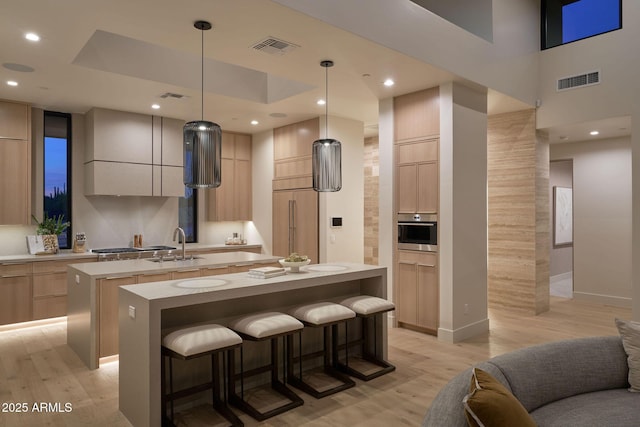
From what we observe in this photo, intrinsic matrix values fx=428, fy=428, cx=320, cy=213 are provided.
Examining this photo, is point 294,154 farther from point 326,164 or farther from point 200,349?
point 200,349

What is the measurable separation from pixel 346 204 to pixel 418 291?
2.15 m

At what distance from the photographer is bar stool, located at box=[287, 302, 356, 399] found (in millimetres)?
3314

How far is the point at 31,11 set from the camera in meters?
3.15

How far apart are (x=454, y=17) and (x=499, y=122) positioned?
1.65 meters

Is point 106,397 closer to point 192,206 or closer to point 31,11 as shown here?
point 31,11

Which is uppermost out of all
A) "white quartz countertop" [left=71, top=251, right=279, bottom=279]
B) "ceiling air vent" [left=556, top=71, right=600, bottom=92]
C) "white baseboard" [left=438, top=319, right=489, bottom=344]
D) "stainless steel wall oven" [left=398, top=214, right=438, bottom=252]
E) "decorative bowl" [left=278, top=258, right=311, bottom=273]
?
"ceiling air vent" [left=556, top=71, right=600, bottom=92]

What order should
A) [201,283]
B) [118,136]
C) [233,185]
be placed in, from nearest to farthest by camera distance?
[201,283], [118,136], [233,185]

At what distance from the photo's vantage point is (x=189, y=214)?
7.61 meters

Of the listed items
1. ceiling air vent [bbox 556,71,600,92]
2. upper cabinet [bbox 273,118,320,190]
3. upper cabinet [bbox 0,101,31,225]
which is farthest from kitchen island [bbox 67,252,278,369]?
ceiling air vent [bbox 556,71,600,92]

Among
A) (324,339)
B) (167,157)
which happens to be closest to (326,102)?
(167,157)

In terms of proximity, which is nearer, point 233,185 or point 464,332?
point 464,332

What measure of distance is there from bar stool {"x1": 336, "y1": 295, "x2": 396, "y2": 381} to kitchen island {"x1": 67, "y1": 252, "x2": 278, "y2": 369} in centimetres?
174

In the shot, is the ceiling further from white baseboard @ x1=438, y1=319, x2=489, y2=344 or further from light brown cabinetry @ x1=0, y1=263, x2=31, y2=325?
white baseboard @ x1=438, y1=319, x2=489, y2=344

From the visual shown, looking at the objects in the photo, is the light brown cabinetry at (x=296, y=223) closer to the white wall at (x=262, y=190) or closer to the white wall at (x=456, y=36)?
the white wall at (x=262, y=190)
